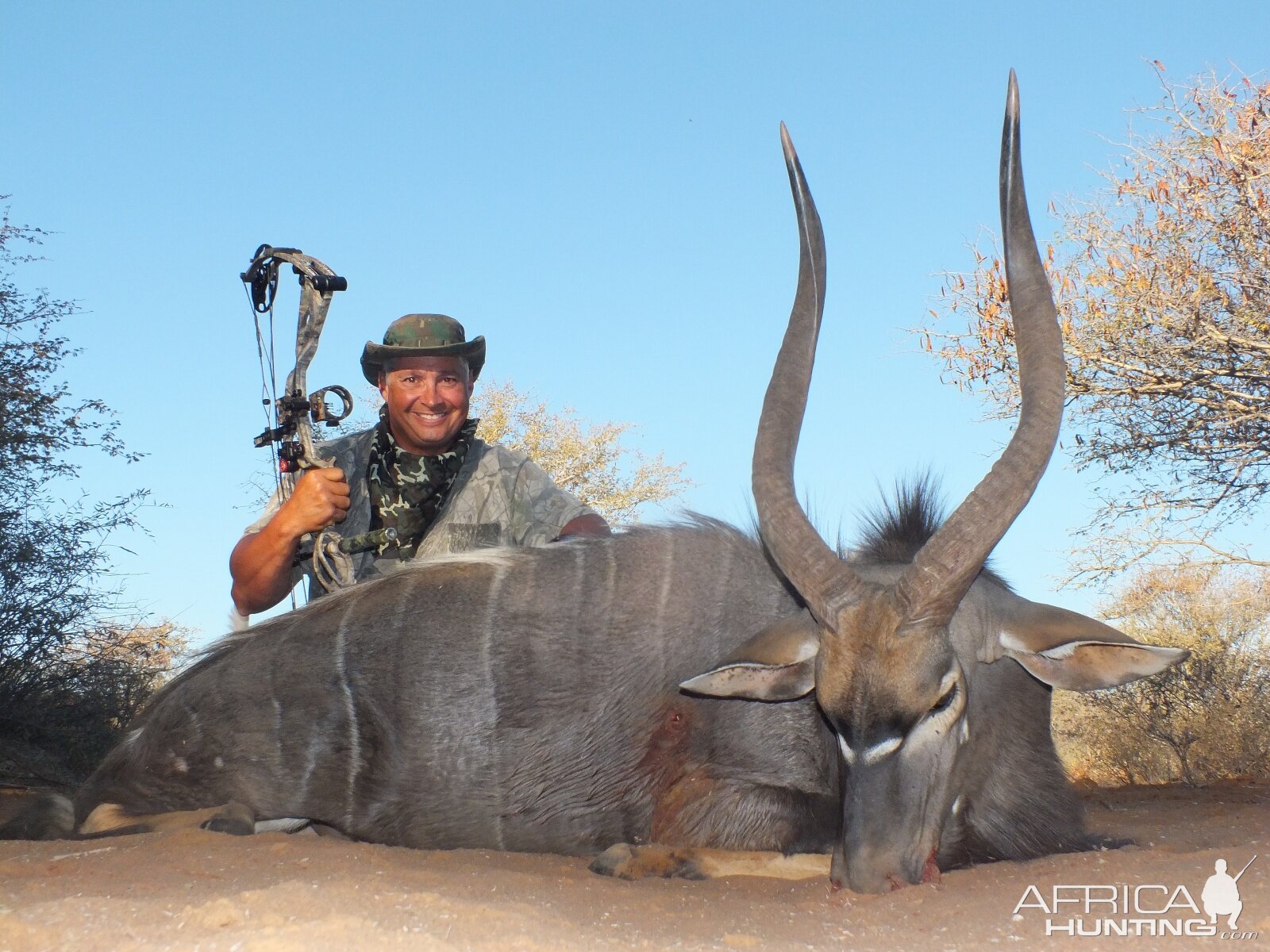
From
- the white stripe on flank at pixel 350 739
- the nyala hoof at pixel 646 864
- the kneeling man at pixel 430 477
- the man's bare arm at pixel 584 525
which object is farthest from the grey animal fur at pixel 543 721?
the kneeling man at pixel 430 477

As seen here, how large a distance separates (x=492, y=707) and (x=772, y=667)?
2.89ft

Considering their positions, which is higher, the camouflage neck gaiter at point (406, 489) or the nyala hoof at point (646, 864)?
the camouflage neck gaiter at point (406, 489)

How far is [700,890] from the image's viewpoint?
9.54 ft

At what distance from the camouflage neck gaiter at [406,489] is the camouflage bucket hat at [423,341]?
13.7 inches

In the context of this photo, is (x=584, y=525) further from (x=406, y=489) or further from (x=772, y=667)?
(x=772, y=667)

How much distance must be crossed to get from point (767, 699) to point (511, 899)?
0.96m

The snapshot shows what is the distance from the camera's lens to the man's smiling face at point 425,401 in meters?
4.70

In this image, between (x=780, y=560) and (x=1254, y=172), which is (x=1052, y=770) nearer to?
(x=780, y=560)

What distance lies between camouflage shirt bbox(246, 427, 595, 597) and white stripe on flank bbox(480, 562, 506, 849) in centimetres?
93

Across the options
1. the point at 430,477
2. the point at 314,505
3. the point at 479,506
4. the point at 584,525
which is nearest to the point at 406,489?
the point at 430,477

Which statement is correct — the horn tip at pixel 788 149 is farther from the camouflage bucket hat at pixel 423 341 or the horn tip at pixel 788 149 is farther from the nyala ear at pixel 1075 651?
the camouflage bucket hat at pixel 423 341

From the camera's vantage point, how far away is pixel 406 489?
4605 mm

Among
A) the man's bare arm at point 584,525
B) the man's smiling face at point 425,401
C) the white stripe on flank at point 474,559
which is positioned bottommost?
the white stripe on flank at point 474,559

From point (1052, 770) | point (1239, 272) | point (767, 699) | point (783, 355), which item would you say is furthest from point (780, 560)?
point (1239, 272)
